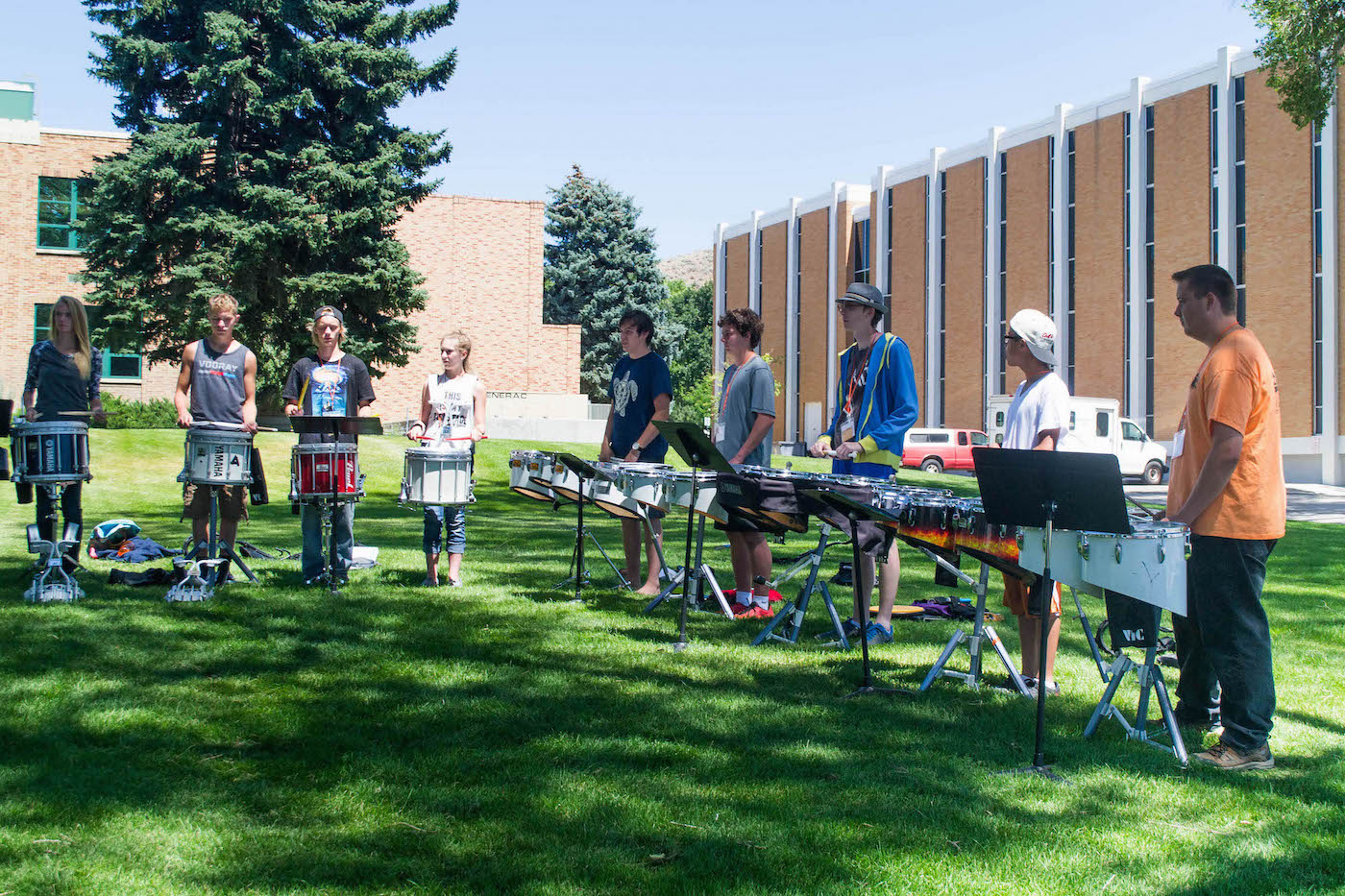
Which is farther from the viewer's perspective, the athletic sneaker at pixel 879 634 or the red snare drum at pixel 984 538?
the athletic sneaker at pixel 879 634

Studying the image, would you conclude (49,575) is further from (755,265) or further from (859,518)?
(755,265)

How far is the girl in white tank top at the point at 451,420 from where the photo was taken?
9305 millimetres

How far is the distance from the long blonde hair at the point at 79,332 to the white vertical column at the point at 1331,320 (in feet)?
131

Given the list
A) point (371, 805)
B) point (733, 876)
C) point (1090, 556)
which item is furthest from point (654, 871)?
point (1090, 556)

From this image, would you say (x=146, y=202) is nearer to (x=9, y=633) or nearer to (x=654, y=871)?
(x=9, y=633)

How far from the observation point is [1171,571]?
4.97m

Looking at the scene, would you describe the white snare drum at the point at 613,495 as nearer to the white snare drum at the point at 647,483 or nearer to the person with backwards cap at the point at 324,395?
the white snare drum at the point at 647,483

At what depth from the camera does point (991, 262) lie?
5291 cm

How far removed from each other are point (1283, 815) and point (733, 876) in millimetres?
2303

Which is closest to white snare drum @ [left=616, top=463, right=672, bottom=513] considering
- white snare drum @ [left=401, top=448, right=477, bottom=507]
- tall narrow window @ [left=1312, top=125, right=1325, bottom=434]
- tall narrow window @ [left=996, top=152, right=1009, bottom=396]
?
white snare drum @ [left=401, top=448, right=477, bottom=507]

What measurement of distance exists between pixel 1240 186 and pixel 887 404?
135 feet

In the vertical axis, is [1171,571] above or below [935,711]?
above

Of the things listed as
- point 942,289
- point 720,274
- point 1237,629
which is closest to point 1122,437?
point 942,289

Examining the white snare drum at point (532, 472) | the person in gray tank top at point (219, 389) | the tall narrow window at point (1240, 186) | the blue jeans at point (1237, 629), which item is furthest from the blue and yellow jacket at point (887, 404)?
the tall narrow window at point (1240, 186)
